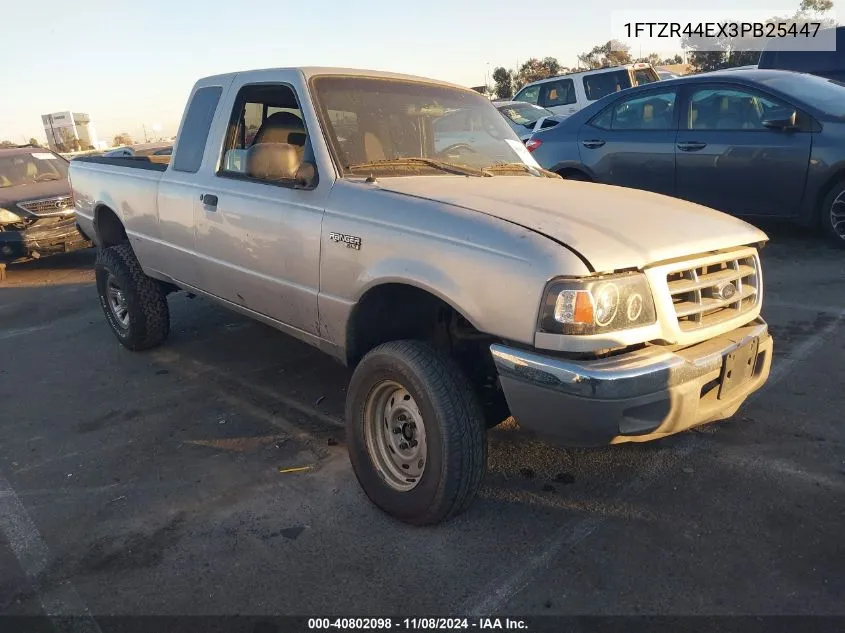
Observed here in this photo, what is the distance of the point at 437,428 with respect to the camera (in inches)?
97.8

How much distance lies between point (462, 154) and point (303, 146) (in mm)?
878

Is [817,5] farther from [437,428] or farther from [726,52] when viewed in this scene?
[437,428]

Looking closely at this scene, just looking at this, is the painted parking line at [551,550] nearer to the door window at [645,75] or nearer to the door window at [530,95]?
the door window at [645,75]

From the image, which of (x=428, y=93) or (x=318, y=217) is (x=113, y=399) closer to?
(x=318, y=217)

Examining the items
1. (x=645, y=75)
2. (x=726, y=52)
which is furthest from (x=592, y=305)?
(x=726, y=52)

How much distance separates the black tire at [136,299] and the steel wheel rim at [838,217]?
5961 mm

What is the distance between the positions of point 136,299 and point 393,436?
2.90m

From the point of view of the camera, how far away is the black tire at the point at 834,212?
6.02m

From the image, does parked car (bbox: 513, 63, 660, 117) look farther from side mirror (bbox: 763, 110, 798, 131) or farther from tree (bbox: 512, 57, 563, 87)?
tree (bbox: 512, 57, 563, 87)

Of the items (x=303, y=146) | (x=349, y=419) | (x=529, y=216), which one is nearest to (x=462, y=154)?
(x=303, y=146)

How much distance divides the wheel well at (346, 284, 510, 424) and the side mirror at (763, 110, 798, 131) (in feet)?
15.4

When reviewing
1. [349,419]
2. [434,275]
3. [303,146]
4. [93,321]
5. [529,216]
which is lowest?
[93,321]

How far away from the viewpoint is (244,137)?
13.1 feet

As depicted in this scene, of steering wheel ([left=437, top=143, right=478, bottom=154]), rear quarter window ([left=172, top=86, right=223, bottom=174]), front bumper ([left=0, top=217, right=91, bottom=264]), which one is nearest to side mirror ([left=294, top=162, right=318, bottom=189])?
steering wheel ([left=437, top=143, right=478, bottom=154])
